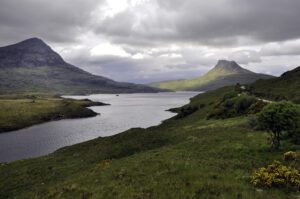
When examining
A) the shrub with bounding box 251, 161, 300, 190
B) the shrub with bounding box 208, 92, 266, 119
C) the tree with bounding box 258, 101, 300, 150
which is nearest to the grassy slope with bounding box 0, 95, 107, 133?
the shrub with bounding box 208, 92, 266, 119

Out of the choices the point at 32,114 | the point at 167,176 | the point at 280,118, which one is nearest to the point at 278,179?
the point at 167,176

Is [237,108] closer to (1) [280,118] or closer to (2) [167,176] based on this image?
(1) [280,118]

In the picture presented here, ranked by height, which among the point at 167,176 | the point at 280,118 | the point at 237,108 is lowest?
the point at 167,176

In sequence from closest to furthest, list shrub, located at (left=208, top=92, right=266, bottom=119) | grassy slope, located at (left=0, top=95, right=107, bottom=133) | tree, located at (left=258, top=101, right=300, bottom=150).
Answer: tree, located at (left=258, top=101, right=300, bottom=150) → shrub, located at (left=208, top=92, right=266, bottom=119) → grassy slope, located at (left=0, top=95, right=107, bottom=133)

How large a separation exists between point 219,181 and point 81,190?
11.3 m

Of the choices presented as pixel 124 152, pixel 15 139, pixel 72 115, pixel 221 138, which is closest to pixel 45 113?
pixel 72 115

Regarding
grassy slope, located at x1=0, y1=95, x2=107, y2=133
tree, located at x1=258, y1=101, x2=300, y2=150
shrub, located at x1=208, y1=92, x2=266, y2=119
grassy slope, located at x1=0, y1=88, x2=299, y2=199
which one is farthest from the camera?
grassy slope, located at x1=0, y1=95, x2=107, y2=133

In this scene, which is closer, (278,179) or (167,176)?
(278,179)

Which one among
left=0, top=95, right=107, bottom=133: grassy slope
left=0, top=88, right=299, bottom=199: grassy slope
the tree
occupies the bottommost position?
left=0, top=95, right=107, bottom=133: grassy slope

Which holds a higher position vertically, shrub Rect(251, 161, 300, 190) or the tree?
the tree

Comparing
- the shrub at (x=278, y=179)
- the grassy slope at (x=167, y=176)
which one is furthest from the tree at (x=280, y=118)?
the shrub at (x=278, y=179)

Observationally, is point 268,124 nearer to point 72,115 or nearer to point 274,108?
point 274,108

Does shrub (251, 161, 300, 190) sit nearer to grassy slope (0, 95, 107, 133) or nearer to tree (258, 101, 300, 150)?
tree (258, 101, 300, 150)

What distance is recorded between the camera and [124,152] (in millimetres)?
48688
